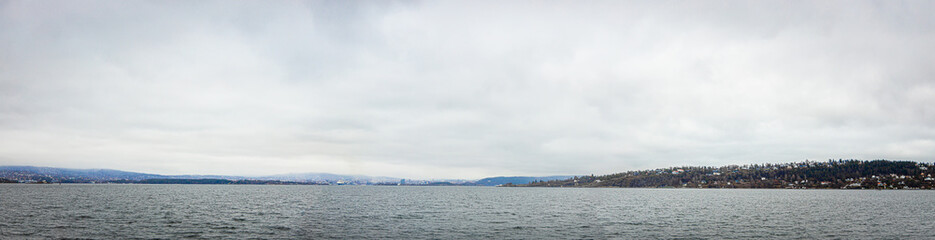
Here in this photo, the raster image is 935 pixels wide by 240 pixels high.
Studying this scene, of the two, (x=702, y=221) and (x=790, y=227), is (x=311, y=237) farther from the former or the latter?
(x=790, y=227)

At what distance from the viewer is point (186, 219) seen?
2606 inches

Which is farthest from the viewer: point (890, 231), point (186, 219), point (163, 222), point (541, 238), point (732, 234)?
point (186, 219)

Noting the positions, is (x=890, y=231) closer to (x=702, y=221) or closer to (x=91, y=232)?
(x=702, y=221)

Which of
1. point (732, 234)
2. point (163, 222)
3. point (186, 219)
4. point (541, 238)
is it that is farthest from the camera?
point (186, 219)

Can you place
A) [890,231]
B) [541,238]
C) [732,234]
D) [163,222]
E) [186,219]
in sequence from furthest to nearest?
[186,219], [163,222], [890,231], [732,234], [541,238]

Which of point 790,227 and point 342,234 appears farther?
point 790,227

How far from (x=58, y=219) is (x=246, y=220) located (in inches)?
950

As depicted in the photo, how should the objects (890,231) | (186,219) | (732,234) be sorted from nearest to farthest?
(732,234), (890,231), (186,219)

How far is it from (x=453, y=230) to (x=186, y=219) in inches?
1586

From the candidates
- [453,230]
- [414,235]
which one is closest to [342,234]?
[414,235]

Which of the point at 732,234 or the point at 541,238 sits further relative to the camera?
the point at 732,234

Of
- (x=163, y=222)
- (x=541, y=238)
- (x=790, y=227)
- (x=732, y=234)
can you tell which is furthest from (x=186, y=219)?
(x=790, y=227)

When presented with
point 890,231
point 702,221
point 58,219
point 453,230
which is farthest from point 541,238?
point 58,219

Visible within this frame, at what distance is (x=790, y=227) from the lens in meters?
60.8
